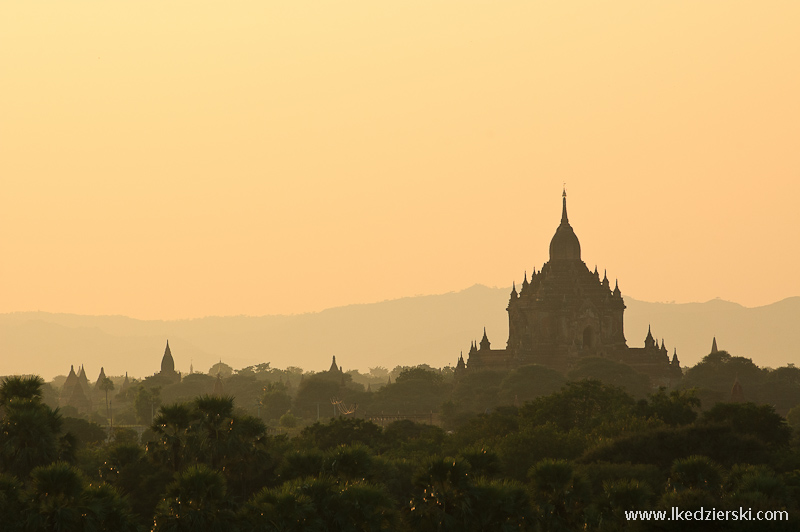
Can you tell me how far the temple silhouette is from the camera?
16875 cm

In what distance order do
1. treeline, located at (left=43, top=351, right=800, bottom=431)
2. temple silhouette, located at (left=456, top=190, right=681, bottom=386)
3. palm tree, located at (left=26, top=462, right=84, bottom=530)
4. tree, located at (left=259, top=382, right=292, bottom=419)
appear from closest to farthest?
1. palm tree, located at (left=26, top=462, right=84, bottom=530)
2. treeline, located at (left=43, top=351, right=800, bottom=431)
3. temple silhouette, located at (left=456, top=190, right=681, bottom=386)
4. tree, located at (left=259, top=382, right=292, bottom=419)

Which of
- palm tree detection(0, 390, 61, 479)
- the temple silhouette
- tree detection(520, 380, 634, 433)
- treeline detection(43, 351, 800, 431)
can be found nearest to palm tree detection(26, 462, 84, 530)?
palm tree detection(0, 390, 61, 479)

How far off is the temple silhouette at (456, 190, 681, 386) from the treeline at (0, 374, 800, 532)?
93070 millimetres

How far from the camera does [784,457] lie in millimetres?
70312

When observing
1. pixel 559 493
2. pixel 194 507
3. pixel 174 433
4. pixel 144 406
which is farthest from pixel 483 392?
pixel 194 507

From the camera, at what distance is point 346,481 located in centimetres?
5391

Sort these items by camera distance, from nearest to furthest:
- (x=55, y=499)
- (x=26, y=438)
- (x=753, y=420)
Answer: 1. (x=55, y=499)
2. (x=26, y=438)
3. (x=753, y=420)

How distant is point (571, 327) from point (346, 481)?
117767mm

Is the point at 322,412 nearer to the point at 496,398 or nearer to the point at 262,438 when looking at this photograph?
the point at 496,398

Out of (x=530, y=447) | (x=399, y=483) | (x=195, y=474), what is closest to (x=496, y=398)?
(x=530, y=447)

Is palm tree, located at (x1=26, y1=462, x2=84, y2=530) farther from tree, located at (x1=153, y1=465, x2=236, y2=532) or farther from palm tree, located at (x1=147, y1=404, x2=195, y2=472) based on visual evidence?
palm tree, located at (x1=147, y1=404, x2=195, y2=472)

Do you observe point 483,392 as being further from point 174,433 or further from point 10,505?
point 10,505

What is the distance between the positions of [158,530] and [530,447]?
28.9 m

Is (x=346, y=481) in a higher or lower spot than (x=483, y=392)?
lower
